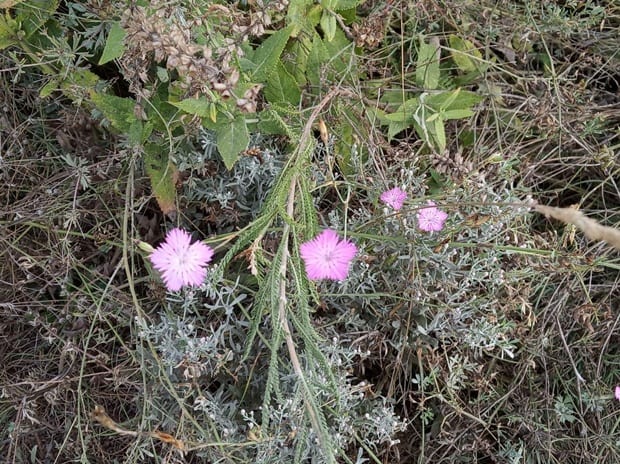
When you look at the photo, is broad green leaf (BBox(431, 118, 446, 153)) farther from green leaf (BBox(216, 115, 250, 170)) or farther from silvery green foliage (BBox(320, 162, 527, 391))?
green leaf (BBox(216, 115, 250, 170))

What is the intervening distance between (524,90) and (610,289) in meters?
0.61

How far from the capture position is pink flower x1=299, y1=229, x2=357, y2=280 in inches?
44.8

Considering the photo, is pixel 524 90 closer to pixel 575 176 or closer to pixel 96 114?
pixel 575 176

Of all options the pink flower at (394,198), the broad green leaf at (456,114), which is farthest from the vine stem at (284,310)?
the broad green leaf at (456,114)

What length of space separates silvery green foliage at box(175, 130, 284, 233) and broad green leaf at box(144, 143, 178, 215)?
32 millimetres

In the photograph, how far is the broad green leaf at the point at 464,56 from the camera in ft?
5.85

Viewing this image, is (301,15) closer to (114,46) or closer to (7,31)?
(114,46)

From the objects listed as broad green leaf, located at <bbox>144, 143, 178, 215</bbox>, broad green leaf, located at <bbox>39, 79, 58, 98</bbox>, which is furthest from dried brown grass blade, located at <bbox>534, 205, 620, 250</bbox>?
broad green leaf, located at <bbox>39, 79, 58, 98</bbox>

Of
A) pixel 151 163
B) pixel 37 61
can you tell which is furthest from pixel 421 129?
pixel 37 61

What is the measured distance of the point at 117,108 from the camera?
1.41 metres

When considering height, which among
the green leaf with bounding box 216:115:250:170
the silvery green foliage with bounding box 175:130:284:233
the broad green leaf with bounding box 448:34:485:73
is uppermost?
the green leaf with bounding box 216:115:250:170

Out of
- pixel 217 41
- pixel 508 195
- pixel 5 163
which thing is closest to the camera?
pixel 217 41

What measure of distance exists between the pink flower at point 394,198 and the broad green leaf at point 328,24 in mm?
387

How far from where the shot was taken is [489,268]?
1.51m
